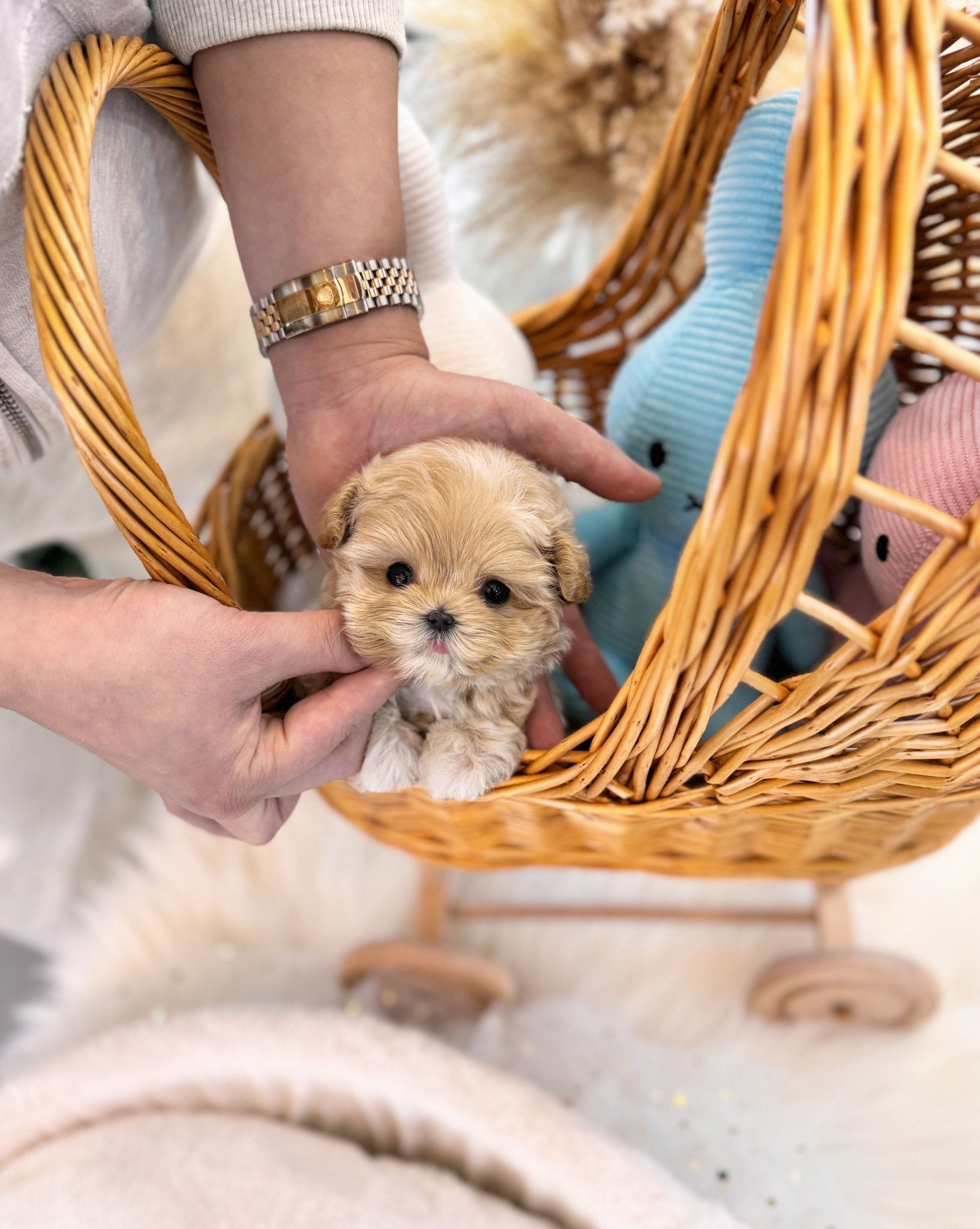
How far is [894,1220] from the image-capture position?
0.94 metres

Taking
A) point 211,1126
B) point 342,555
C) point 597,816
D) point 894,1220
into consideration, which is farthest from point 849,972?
point 342,555

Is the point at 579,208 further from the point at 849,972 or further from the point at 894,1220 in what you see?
the point at 894,1220

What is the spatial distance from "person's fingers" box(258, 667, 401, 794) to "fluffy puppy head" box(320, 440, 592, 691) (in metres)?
0.02

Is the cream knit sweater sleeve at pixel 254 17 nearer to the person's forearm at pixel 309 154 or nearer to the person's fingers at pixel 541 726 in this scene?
the person's forearm at pixel 309 154

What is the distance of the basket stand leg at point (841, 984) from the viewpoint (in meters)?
1.02

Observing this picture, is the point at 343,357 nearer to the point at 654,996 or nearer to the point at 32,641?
the point at 32,641

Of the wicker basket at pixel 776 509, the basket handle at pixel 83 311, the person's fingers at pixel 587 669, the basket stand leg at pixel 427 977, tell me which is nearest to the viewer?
the wicker basket at pixel 776 509

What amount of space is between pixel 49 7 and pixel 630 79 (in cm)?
78

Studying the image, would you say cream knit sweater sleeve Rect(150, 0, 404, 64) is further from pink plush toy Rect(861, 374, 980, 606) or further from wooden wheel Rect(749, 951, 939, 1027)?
wooden wheel Rect(749, 951, 939, 1027)

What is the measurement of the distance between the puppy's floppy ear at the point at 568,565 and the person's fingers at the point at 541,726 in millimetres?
103

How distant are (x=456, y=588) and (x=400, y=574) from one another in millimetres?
39

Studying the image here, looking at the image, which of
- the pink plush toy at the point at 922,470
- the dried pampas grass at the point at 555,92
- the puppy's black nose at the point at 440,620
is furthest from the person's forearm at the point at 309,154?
the dried pampas grass at the point at 555,92

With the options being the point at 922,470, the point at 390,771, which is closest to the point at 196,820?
the point at 390,771

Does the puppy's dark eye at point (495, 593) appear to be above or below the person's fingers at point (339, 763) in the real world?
above
